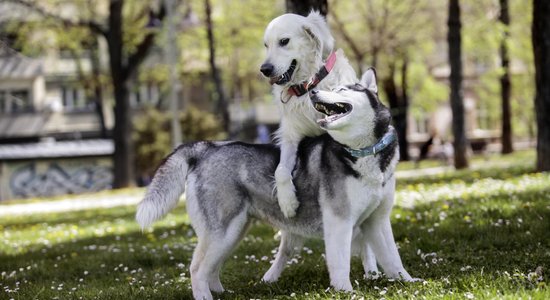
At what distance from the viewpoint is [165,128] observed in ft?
120

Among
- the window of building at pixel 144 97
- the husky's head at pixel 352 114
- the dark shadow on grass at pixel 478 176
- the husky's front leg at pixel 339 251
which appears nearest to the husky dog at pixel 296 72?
the husky's head at pixel 352 114

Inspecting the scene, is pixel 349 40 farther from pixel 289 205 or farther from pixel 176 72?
pixel 289 205

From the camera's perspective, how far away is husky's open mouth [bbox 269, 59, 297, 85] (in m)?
5.64

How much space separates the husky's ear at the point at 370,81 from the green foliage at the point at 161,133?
3011cm

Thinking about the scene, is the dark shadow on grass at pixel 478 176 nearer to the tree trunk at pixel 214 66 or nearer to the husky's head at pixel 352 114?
the husky's head at pixel 352 114

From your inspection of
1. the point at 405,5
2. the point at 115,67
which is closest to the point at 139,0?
the point at 115,67

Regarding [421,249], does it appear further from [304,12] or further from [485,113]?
[485,113]

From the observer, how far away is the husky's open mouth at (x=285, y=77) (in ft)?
18.5

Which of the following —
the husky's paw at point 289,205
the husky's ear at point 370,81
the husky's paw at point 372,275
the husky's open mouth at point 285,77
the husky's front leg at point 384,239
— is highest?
the husky's open mouth at point 285,77

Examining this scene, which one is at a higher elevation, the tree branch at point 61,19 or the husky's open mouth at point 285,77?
the tree branch at point 61,19

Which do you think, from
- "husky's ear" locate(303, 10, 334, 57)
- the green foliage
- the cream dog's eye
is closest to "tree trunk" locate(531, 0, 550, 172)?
"husky's ear" locate(303, 10, 334, 57)

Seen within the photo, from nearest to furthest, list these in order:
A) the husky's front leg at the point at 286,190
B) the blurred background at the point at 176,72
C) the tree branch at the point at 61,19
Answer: the husky's front leg at the point at 286,190, the tree branch at the point at 61,19, the blurred background at the point at 176,72

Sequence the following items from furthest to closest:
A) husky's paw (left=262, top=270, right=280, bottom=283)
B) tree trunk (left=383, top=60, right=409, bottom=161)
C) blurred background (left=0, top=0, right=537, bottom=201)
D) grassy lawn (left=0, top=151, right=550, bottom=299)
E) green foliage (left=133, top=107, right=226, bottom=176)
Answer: green foliage (left=133, top=107, right=226, bottom=176) < tree trunk (left=383, top=60, right=409, bottom=161) < blurred background (left=0, top=0, right=537, bottom=201) < husky's paw (left=262, top=270, right=280, bottom=283) < grassy lawn (left=0, top=151, right=550, bottom=299)

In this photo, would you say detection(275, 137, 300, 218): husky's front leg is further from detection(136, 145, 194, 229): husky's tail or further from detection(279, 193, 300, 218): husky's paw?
detection(136, 145, 194, 229): husky's tail
